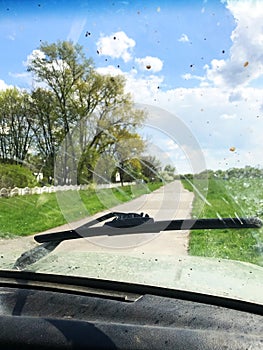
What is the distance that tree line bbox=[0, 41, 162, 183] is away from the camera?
1.72m

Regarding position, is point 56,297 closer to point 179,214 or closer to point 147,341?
point 147,341

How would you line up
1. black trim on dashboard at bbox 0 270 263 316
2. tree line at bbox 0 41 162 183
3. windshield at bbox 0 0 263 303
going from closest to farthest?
1. black trim on dashboard at bbox 0 270 263 316
2. windshield at bbox 0 0 263 303
3. tree line at bbox 0 41 162 183

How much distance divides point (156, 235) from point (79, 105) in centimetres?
61

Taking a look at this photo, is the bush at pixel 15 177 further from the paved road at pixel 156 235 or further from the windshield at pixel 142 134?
the paved road at pixel 156 235

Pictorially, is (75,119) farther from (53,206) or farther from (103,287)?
(103,287)

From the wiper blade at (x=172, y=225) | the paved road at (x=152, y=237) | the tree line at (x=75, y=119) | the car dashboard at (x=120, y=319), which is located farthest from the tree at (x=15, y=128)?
the car dashboard at (x=120, y=319)

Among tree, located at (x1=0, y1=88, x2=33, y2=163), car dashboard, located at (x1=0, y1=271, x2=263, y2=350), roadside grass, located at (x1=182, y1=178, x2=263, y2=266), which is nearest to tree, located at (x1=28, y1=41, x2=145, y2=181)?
tree, located at (x1=0, y1=88, x2=33, y2=163)

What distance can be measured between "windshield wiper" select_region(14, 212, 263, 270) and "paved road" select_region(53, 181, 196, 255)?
0.03 meters

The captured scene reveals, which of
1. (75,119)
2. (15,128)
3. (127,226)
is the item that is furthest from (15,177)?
(127,226)

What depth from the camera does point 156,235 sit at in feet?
5.48

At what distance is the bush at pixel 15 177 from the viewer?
1869mm

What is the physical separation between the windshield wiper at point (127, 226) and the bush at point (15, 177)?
A: 0.94 ft

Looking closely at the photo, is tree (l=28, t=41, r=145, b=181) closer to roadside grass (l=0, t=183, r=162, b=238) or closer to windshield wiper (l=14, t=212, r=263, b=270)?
roadside grass (l=0, t=183, r=162, b=238)

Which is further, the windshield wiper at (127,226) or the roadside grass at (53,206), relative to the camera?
the roadside grass at (53,206)
